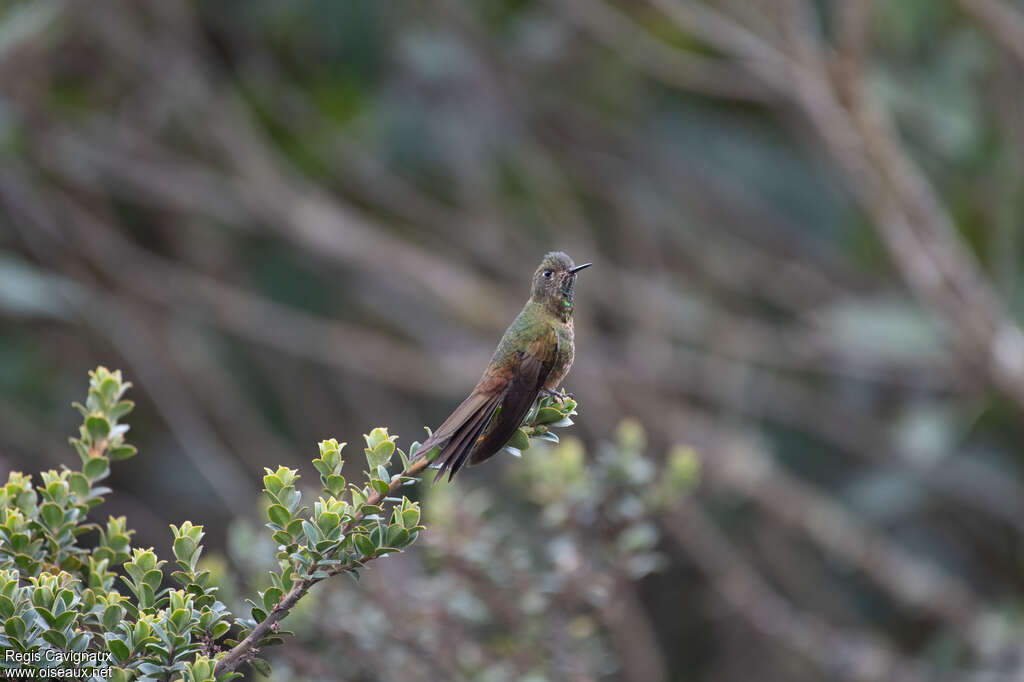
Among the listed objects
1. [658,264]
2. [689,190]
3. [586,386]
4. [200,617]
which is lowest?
[200,617]

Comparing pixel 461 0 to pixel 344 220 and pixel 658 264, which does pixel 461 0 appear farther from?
pixel 658 264

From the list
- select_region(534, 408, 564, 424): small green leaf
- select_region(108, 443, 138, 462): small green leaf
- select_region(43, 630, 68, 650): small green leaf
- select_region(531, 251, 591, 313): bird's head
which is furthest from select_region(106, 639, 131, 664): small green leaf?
select_region(531, 251, 591, 313): bird's head

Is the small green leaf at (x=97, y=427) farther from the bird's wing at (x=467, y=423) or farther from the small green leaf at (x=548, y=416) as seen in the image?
the small green leaf at (x=548, y=416)

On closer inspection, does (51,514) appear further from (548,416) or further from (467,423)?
(548,416)

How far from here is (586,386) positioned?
6625 millimetres

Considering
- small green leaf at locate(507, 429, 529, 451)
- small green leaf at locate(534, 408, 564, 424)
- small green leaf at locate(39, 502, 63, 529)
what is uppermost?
small green leaf at locate(534, 408, 564, 424)

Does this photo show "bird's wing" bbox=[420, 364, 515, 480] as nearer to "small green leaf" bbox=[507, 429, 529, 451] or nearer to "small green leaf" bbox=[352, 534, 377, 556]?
"small green leaf" bbox=[507, 429, 529, 451]

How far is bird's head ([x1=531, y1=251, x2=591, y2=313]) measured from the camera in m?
2.59

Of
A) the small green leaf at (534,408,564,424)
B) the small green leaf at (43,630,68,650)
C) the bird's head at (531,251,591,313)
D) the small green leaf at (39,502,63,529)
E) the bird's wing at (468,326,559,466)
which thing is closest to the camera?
the small green leaf at (43,630,68,650)

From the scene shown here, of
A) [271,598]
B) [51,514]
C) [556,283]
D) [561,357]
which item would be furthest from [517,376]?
[51,514]

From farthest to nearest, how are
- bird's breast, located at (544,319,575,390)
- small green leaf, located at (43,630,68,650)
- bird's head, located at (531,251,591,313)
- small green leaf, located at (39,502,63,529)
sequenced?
bird's head, located at (531,251,591,313) → bird's breast, located at (544,319,575,390) → small green leaf, located at (39,502,63,529) → small green leaf, located at (43,630,68,650)

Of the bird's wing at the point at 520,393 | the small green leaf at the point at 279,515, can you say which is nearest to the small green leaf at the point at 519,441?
the bird's wing at the point at 520,393

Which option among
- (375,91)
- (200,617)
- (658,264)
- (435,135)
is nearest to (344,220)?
(375,91)

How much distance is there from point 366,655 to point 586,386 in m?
3.87
